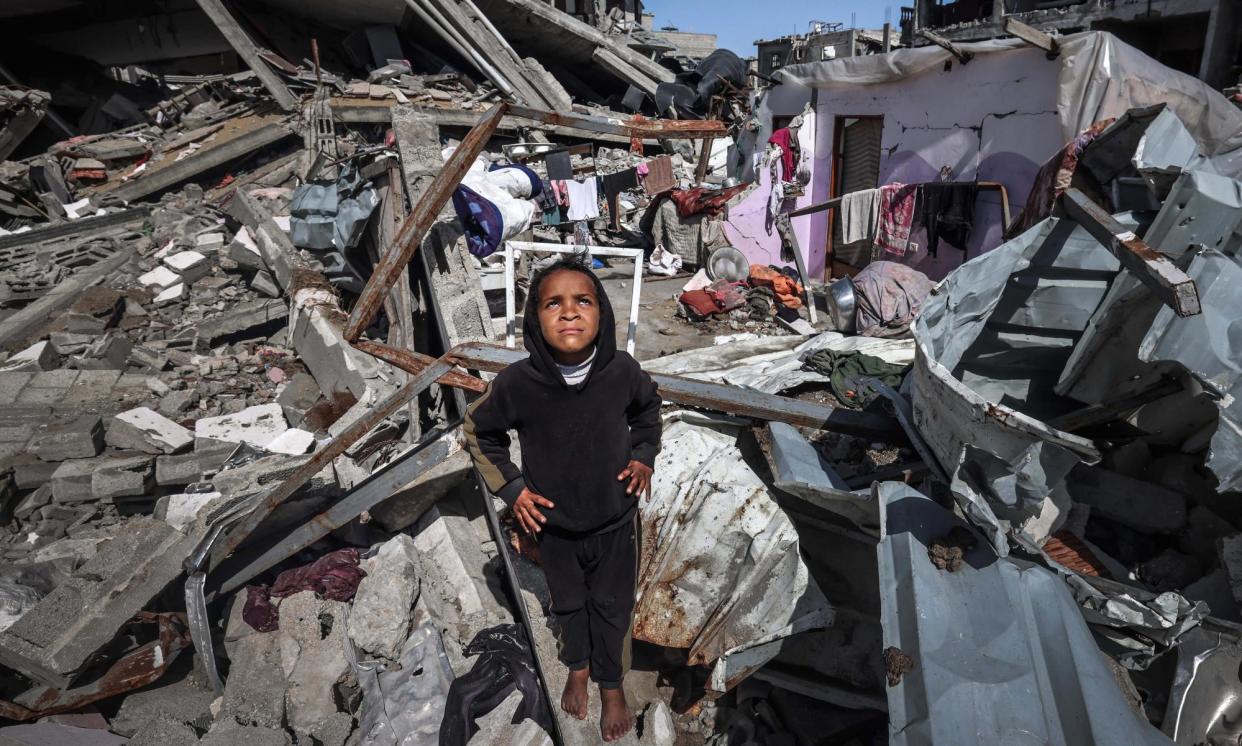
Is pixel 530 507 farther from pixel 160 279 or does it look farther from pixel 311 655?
pixel 160 279

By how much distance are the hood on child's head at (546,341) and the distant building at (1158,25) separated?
1072 cm

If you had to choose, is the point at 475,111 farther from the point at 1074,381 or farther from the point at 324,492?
the point at 1074,381

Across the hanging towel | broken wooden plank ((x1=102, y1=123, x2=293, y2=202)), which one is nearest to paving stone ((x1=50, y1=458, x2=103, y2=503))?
the hanging towel

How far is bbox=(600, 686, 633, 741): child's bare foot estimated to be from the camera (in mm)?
2281

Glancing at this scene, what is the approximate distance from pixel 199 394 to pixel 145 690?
10.9 feet

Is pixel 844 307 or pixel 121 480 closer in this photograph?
pixel 121 480

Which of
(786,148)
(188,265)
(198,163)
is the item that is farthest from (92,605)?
(198,163)

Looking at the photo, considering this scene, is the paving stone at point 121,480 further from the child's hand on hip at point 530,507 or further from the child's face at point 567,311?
the child's face at point 567,311

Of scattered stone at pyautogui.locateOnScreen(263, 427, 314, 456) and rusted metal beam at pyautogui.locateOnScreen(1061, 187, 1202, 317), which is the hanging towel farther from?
scattered stone at pyautogui.locateOnScreen(263, 427, 314, 456)

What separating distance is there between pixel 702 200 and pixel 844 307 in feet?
12.1

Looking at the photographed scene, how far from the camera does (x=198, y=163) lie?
10891 millimetres

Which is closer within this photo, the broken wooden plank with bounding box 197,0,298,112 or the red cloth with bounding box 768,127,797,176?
the red cloth with bounding box 768,127,797,176

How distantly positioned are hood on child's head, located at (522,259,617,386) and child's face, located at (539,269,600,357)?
2cm

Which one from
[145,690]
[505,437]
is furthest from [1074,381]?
[145,690]
